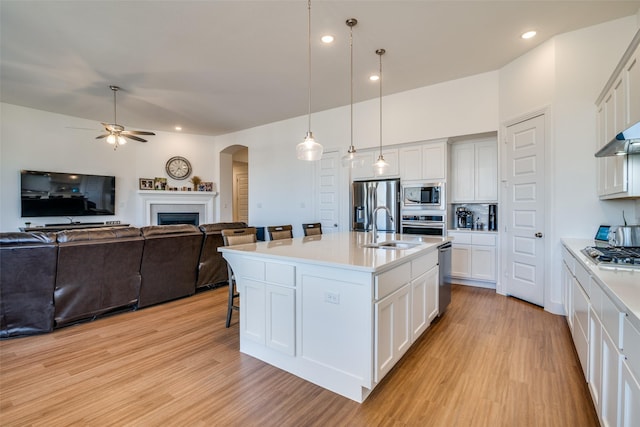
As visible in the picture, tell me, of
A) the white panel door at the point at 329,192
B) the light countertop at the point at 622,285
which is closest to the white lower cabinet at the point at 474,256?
the white panel door at the point at 329,192

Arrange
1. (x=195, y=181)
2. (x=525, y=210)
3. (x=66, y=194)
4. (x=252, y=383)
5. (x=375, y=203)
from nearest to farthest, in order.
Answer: (x=252, y=383)
(x=525, y=210)
(x=375, y=203)
(x=66, y=194)
(x=195, y=181)

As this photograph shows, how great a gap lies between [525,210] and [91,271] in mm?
5004

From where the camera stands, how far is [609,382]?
4.49ft

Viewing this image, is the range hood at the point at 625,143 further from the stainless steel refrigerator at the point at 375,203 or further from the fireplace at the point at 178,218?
the fireplace at the point at 178,218

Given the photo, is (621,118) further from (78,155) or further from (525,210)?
(78,155)

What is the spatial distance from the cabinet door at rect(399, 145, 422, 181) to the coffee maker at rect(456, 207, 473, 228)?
909 mm

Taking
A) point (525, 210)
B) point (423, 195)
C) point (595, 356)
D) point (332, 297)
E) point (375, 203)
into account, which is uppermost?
point (423, 195)

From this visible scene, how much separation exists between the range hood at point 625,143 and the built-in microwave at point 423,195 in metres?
2.20

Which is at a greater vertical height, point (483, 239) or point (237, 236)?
point (237, 236)

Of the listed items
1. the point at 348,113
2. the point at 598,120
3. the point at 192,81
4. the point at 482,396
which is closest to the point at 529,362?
the point at 482,396

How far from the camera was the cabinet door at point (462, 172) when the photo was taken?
4.70 m

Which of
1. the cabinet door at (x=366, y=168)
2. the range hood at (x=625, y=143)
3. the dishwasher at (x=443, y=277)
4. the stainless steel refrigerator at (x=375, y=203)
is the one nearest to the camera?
the range hood at (x=625, y=143)

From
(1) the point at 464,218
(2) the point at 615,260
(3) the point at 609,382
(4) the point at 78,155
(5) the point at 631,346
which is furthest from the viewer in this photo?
(4) the point at 78,155

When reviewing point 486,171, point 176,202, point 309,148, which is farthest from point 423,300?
point 176,202
